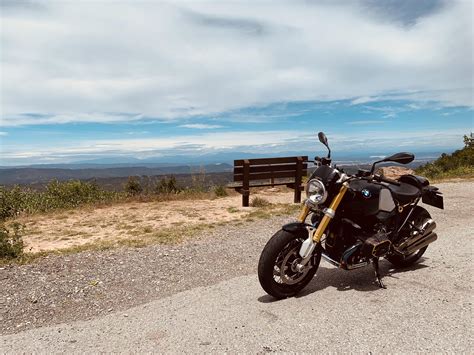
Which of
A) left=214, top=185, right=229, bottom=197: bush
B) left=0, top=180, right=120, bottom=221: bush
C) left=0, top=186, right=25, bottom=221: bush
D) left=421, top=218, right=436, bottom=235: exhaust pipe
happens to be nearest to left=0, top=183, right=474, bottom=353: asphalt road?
left=421, top=218, right=436, bottom=235: exhaust pipe

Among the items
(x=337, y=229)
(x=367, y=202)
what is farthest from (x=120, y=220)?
(x=367, y=202)

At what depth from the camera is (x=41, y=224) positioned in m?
9.20

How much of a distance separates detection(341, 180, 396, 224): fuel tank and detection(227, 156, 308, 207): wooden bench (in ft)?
20.6

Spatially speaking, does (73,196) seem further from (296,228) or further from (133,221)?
(296,228)

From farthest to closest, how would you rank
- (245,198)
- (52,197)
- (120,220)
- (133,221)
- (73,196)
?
(73,196) → (52,197) → (245,198) → (120,220) → (133,221)

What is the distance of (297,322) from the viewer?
375 cm

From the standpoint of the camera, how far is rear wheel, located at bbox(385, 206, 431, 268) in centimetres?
520

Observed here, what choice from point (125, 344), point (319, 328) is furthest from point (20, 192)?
point (319, 328)

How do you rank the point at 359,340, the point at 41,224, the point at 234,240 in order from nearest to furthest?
the point at 359,340 → the point at 234,240 → the point at 41,224

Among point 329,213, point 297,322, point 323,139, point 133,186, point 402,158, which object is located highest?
point 323,139

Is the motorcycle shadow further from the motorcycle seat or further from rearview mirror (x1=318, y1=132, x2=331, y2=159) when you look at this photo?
rearview mirror (x1=318, y1=132, x2=331, y2=159)

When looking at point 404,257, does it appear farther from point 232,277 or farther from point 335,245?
point 232,277

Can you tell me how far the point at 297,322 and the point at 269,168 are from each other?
7.67 meters

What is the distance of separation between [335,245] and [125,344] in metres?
2.63
